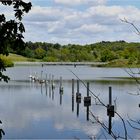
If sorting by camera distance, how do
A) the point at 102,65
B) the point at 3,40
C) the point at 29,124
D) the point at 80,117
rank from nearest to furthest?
1. the point at 3,40
2. the point at 29,124
3. the point at 80,117
4. the point at 102,65

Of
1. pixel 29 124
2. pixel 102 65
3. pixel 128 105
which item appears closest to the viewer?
pixel 29 124

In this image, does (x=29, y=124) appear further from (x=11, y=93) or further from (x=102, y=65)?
(x=102, y=65)

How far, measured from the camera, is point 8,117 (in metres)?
28.8

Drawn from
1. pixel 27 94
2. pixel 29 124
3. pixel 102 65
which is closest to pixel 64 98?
pixel 27 94

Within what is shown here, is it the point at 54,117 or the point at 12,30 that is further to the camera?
the point at 54,117

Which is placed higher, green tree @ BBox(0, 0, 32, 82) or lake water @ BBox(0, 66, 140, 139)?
green tree @ BBox(0, 0, 32, 82)

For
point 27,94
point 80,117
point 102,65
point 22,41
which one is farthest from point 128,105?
point 102,65

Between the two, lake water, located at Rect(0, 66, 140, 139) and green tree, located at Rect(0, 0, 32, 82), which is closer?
green tree, located at Rect(0, 0, 32, 82)

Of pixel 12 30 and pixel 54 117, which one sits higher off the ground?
pixel 12 30

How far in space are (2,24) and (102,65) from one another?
145m

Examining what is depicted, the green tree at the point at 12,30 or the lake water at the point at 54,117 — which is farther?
the lake water at the point at 54,117

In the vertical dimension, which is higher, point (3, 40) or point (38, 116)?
point (3, 40)

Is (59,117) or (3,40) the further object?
(59,117)

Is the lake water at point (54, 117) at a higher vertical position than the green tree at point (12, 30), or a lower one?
lower
